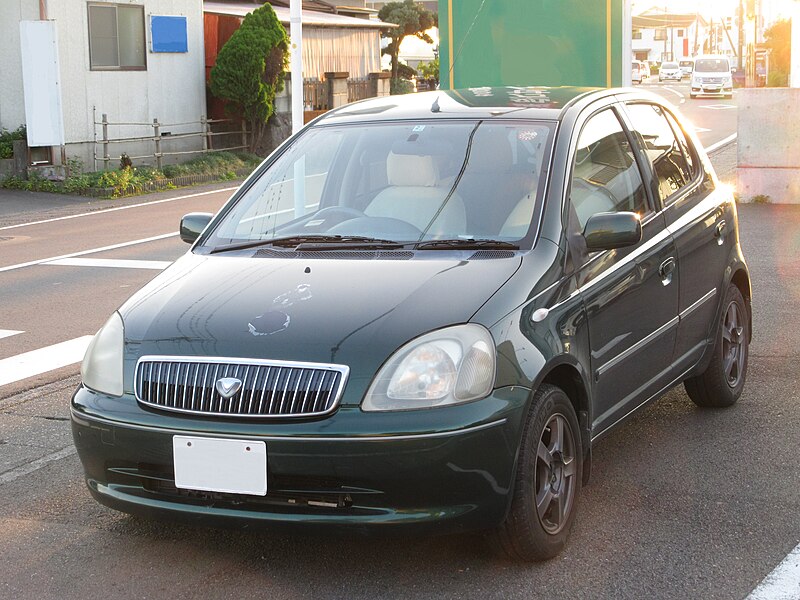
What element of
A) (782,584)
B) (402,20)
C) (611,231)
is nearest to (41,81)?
→ (611,231)

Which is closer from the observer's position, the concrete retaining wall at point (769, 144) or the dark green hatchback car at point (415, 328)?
the dark green hatchback car at point (415, 328)

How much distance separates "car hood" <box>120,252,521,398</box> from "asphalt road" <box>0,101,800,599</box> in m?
0.61

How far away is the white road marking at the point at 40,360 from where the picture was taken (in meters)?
7.57

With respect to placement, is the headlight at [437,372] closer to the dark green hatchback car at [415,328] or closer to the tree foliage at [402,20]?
the dark green hatchback car at [415,328]

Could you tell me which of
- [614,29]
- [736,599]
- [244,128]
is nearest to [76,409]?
[736,599]

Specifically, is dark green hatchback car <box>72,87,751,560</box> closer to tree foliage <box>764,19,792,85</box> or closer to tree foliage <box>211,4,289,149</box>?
tree foliage <box>211,4,289,149</box>

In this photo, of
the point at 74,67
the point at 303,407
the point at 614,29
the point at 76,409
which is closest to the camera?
the point at 303,407

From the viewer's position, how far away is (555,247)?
Answer: 4578 millimetres

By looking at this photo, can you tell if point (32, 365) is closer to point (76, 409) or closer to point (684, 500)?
point (76, 409)

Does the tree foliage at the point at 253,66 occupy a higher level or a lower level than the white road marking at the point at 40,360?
higher

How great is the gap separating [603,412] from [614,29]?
8383 mm

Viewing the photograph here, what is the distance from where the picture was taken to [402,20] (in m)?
43.2

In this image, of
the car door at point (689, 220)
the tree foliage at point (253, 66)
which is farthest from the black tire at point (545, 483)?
the tree foliage at point (253, 66)

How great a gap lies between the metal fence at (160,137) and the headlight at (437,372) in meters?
18.4
